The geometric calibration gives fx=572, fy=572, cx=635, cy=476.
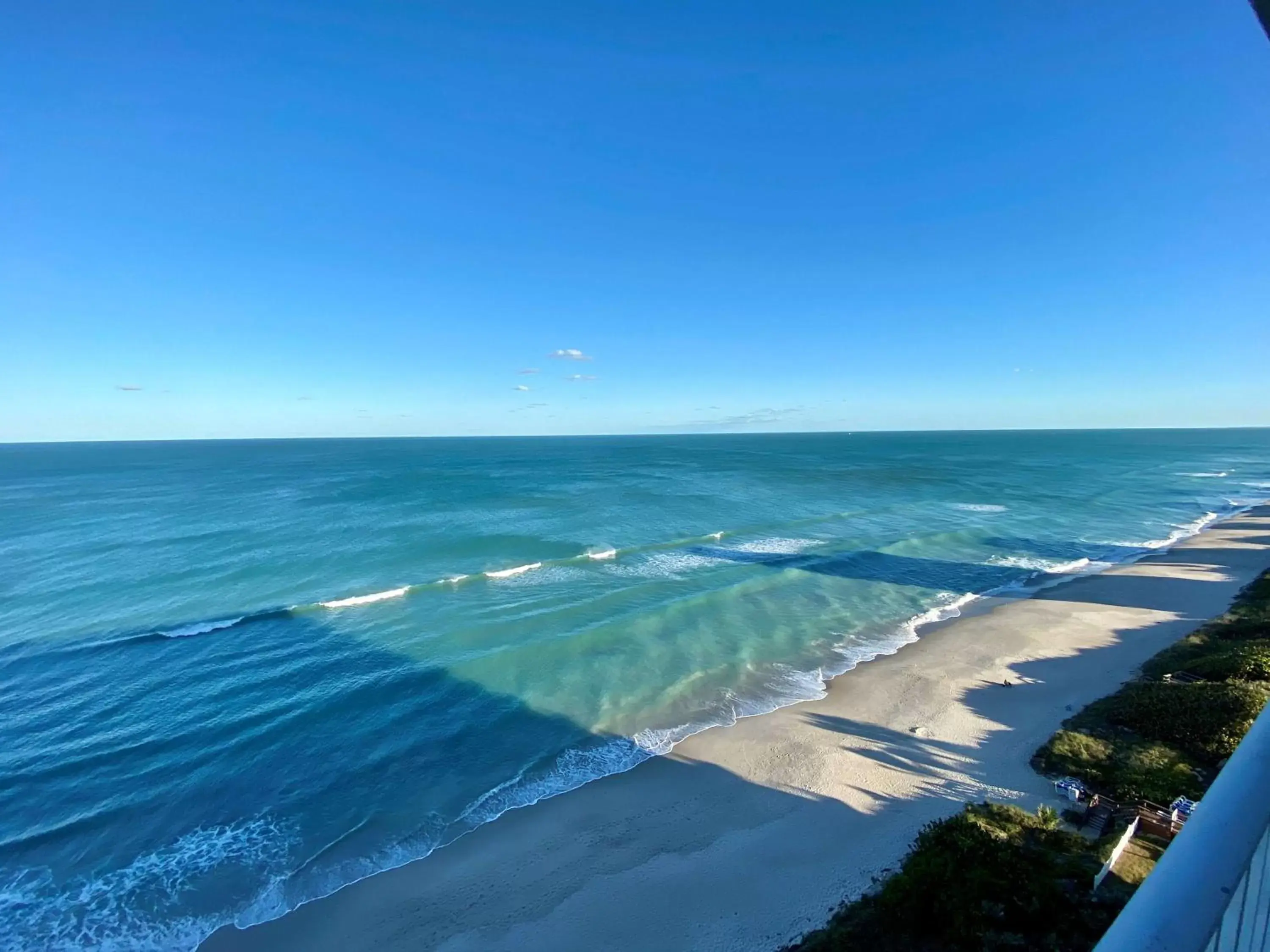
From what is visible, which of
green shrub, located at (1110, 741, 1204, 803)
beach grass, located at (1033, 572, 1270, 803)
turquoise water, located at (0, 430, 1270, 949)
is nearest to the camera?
green shrub, located at (1110, 741, 1204, 803)

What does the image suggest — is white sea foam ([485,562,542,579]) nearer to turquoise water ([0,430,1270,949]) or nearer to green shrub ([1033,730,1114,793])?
turquoise water ([0,430,1270,949])

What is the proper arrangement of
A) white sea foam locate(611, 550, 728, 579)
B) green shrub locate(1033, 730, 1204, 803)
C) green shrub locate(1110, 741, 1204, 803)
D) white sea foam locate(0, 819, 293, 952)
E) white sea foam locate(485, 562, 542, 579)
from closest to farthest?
white sea foam locate(0, 819, 293, 952) → green shrub locate(1110, 741, 1204, 803) → green shrub locate(1033, 730, 1204, 803) → white sea foam locate(485, 562, 542, 579) → white sea foam locate(611, 550, 728, 579)

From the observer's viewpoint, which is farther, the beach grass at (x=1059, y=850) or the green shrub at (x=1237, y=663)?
the green shrub at (x=1237, y=663)

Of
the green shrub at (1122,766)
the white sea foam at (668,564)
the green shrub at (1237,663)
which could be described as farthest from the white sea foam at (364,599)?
the green shrub at (1237,663)

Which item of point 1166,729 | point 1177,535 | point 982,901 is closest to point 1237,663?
point 1166,729

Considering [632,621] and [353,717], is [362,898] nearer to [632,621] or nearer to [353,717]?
[353,717]

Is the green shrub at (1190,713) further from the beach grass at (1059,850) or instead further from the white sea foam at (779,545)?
the white sea foam at (779,545)

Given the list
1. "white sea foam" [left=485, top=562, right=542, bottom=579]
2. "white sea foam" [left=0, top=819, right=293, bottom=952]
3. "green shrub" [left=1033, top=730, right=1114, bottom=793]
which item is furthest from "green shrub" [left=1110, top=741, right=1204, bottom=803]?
"white sea foam" [left=485, top=562, right=542, bottom=579]
